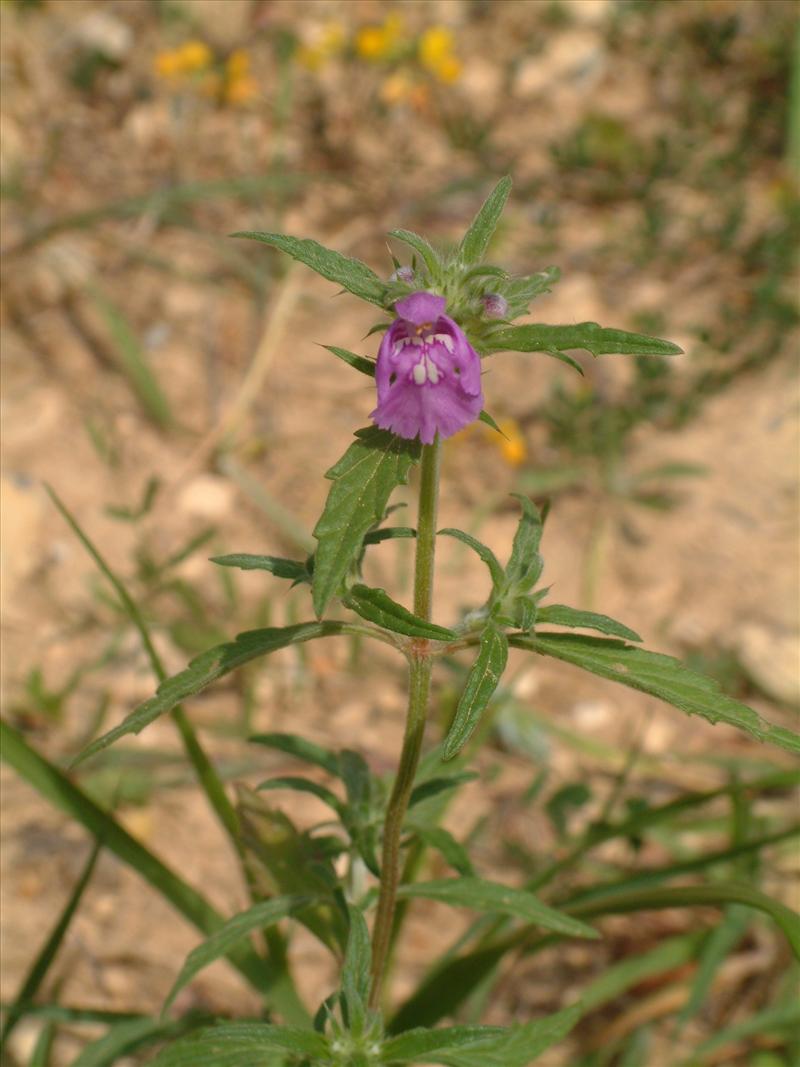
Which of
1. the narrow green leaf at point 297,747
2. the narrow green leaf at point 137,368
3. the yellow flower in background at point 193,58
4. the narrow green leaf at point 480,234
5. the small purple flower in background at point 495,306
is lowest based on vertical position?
the narrow green leaf at point 297,747

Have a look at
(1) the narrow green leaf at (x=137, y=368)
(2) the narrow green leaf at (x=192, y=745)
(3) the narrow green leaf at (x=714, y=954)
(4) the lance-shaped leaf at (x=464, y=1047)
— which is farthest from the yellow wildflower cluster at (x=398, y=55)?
(4) the lance-shaped leaf at (x=464, y=1047)

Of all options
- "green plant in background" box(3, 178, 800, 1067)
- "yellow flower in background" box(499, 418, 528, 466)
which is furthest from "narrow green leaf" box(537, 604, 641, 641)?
"yellow flower in background" box(499, 418, 528, 466)

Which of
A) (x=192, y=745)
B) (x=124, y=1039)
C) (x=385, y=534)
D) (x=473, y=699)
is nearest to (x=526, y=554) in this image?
(x=385, y=534)

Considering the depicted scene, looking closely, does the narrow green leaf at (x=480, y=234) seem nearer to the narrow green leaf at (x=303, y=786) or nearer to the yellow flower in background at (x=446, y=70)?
the narrow green leaf at (x=303, y=786)

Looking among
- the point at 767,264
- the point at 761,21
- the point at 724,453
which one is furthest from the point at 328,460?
the point at 761,21

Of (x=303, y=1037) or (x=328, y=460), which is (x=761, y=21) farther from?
(x=303, y=1037)

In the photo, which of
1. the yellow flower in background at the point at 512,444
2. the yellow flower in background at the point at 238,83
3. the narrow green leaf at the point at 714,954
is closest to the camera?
the narrow green leaf at the point at 714,954
